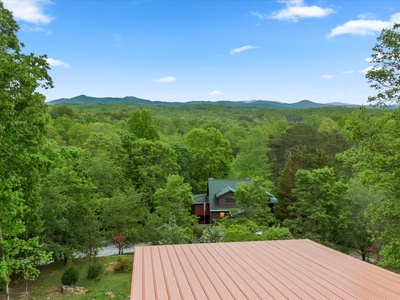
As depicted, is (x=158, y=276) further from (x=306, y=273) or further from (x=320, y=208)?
(x=320, y=208)

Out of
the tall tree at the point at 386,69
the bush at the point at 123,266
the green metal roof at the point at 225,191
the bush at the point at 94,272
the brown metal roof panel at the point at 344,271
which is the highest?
the tall tree at the point at 386,69

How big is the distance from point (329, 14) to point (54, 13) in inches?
649

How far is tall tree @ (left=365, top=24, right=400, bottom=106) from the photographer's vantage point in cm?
933

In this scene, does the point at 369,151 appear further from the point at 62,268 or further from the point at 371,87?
the point at 62,268

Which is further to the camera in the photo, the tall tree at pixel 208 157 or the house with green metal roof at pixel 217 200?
the tall tree at pixel 208 157

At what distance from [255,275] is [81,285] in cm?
1199

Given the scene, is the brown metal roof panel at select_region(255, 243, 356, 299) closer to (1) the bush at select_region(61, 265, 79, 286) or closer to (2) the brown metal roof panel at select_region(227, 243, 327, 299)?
(2) the brown metal roof panel at select_region(227, 243, 327, 299)

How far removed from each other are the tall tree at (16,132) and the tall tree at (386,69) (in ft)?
32.0

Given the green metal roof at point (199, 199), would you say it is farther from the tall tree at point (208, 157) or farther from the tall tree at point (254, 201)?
the tall tree at point (254, 201)

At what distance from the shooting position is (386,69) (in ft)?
31.3

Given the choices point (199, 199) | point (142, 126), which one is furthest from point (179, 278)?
point (142, 126)

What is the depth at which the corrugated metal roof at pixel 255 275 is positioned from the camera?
13.5 ft

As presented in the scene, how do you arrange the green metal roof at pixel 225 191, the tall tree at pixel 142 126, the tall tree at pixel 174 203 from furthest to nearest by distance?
the tall tree at pixel 142 126
the green metal roof at pixel 225 191
the tall tree at pixel 174 203

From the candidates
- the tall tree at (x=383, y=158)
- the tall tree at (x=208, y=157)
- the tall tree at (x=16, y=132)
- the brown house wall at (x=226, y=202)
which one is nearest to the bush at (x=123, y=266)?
the tall tree at (x=16, y=132)
